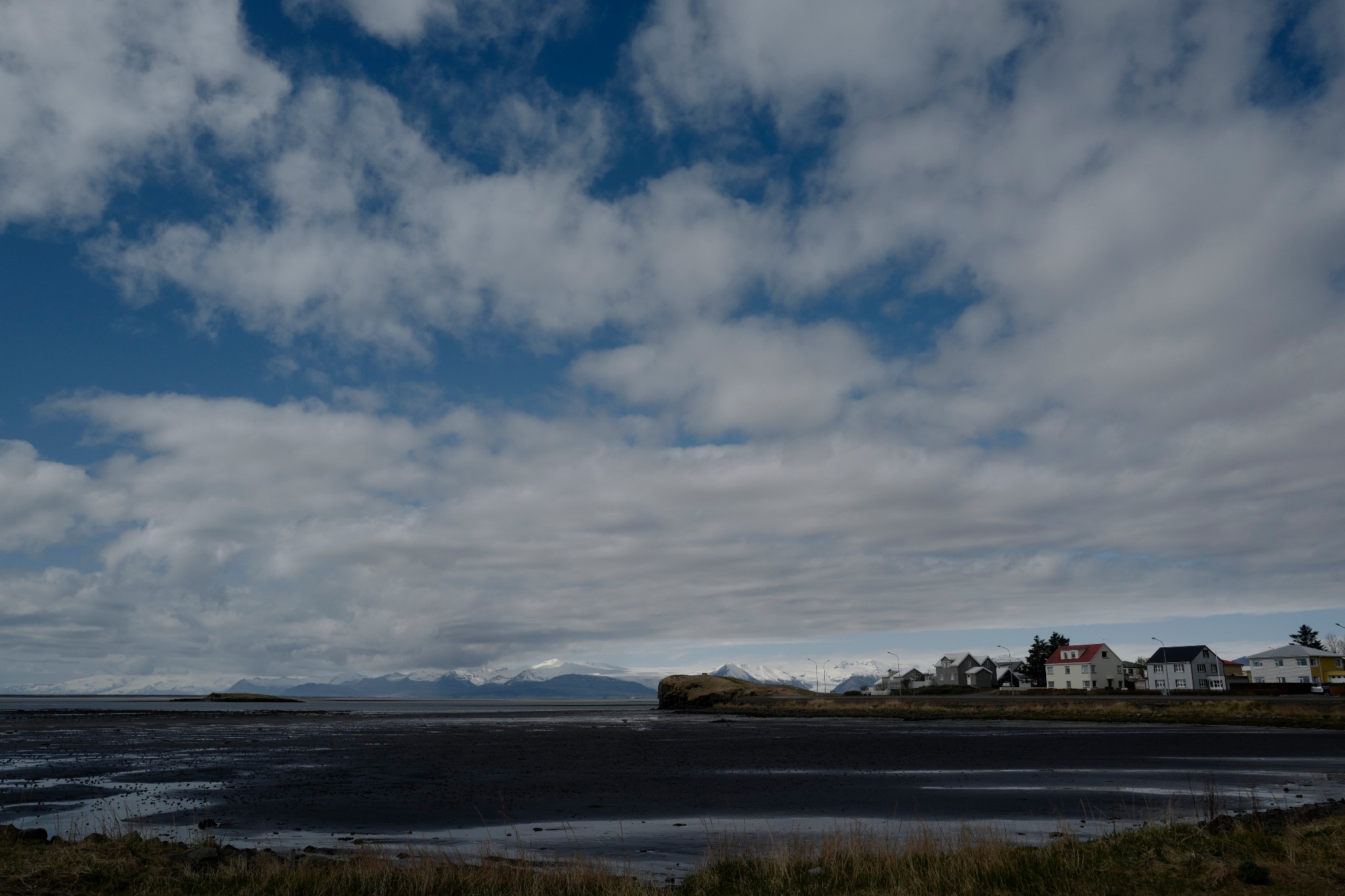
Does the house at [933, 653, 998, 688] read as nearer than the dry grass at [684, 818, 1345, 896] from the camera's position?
No

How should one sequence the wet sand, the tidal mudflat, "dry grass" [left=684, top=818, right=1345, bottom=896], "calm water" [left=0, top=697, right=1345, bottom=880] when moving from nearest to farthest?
"dry grass" [left=684, top=818, right=1345, bottom=896], "calm water" [left=0, top=697, right=1345, bottom=880], the tidal mudflat, the wet sand

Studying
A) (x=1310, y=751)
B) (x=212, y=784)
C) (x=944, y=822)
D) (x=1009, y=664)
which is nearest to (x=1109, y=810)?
(x=944, y=822)

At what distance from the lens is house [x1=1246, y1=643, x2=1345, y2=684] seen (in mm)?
130750

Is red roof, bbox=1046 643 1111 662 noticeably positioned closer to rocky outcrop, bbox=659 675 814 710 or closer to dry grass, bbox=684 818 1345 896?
rocky outcrop, bbox=659 675 814 710

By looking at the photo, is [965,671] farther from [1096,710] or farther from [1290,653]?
[1096,710]

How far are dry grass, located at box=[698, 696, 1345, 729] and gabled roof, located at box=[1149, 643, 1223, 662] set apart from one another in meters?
47.9

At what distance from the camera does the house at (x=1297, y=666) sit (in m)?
131

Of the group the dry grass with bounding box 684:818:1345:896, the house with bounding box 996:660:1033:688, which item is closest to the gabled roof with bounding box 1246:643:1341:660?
the house with bounding box 996:660:1033:688

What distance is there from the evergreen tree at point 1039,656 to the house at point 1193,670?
3763 centimetres

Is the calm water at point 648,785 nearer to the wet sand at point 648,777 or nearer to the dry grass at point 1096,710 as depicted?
the wet sand at point 648,777

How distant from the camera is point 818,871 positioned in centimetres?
1412

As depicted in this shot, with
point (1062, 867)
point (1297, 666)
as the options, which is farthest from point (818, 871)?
point (1297, 666)

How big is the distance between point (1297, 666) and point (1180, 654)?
16.3 m

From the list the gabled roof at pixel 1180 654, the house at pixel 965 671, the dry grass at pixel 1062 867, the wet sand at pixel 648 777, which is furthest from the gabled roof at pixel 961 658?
the dry grass at pixel 1062 867
